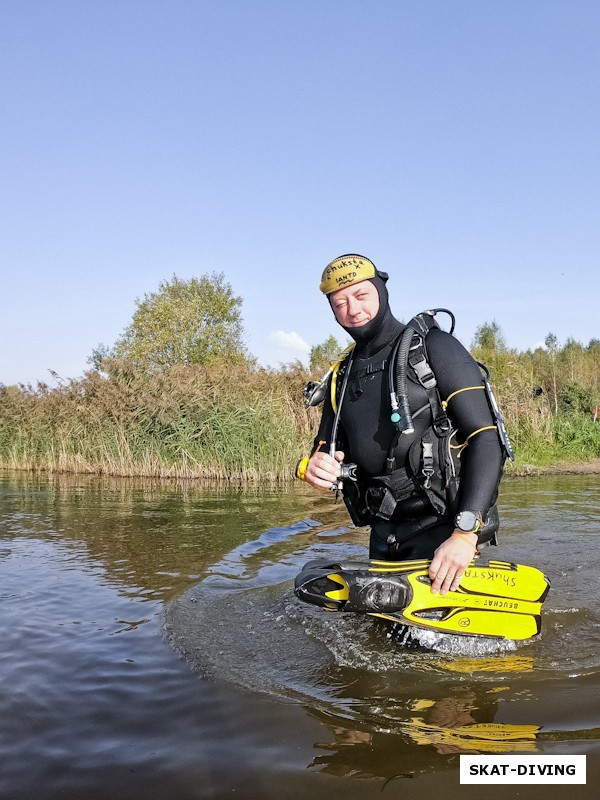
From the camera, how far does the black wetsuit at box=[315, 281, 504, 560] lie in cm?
343

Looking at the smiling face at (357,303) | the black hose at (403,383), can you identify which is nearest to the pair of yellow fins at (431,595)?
the black hose at (403,383)

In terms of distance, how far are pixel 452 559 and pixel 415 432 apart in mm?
682

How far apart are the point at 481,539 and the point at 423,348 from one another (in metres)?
1.03

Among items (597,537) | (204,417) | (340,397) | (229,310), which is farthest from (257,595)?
(229,310)

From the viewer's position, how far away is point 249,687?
323 centimetres

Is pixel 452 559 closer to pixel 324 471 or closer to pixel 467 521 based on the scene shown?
pixel 467 521

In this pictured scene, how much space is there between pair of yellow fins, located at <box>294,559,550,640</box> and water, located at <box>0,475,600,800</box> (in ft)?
0.61

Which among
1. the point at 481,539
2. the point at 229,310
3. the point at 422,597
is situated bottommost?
the point at 422,597

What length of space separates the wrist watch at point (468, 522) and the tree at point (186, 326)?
33.3m

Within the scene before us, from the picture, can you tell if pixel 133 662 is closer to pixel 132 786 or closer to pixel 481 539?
pixel 132 786

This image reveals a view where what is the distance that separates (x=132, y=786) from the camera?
2.34 m

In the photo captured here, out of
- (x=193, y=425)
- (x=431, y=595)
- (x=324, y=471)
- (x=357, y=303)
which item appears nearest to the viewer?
(x=431, y=595)

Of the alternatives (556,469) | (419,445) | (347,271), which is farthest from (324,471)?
(556,469)

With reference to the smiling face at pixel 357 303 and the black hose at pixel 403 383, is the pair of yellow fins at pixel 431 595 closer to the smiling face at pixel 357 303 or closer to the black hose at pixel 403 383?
the black hose at pixel 403 383
